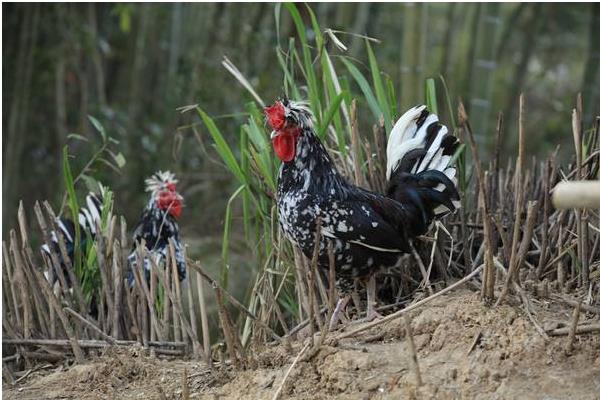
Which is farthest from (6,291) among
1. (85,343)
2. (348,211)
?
(348,211)

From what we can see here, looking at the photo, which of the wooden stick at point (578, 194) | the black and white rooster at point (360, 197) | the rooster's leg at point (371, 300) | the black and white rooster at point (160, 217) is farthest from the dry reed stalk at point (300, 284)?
the wooden stick at point (578, 194)

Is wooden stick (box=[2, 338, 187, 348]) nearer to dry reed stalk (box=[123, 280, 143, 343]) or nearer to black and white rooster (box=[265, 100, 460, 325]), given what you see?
dry reed stalk (box=[123, 280, 143, 343])

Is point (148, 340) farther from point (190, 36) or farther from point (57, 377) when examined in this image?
point (190, 36)

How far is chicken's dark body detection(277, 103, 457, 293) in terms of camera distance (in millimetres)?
3385

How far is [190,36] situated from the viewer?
1029 centimetres

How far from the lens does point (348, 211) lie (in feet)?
11.2

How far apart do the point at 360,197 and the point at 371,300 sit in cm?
39

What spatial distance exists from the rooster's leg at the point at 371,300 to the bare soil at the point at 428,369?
0.59 feet

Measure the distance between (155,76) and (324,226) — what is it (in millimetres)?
7396

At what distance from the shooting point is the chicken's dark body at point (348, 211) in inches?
133

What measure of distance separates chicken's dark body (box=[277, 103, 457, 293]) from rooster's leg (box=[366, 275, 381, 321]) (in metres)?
0.06

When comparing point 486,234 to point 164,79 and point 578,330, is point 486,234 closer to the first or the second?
point 578,330

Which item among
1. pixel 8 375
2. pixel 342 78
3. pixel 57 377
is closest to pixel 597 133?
pixel 342 78

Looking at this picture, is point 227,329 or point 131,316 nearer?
point 227,329
